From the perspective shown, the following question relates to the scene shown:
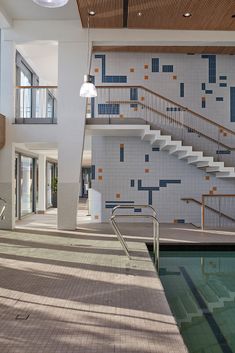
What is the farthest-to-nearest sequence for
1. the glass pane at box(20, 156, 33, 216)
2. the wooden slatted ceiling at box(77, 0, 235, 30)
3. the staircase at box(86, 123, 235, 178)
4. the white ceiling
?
the glass pane at box(20, 156, 33, 216), the staircase at box(86, 123, 235, 178), the white ceiling, the wooden slatted ceiling at box(77, 0, 235, 30)

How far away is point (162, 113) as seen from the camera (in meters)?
11.3

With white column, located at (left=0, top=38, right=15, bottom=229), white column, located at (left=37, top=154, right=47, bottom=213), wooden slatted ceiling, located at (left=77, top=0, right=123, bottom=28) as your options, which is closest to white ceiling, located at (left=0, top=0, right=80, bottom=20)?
wooden slatted ceiling, located at (left=77, top=0, right=123, bottom=28)

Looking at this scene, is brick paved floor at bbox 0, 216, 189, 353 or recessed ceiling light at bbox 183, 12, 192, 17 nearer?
brick paved floor at bbox 0, 216, 189, 353

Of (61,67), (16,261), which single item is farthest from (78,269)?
(61,67)

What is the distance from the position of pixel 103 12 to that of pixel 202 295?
632 cm

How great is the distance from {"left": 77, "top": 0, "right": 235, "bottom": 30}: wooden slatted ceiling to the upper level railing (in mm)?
2606

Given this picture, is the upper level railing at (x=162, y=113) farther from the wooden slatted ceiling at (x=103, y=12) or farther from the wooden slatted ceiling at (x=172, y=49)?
the wooden slatted ceiling at (x=103, y=12)

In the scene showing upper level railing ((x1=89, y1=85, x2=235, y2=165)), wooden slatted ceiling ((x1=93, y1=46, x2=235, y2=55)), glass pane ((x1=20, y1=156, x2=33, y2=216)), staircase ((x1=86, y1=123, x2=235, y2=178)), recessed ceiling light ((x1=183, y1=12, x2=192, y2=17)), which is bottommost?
glass pane ((x1=20, y1=156, x2=33, y2=216))

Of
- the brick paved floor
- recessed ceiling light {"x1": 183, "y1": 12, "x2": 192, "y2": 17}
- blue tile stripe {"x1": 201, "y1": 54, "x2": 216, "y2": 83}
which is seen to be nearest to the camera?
the brick paved floor

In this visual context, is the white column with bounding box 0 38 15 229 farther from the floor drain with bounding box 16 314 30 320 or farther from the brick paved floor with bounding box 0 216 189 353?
the floor drain with bounding box 16 314 30 320

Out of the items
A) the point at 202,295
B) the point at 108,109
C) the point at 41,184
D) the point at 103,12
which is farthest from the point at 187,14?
the point at 41,184

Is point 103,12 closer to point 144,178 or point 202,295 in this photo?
point 144,178

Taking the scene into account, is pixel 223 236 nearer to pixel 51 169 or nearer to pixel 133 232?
pixel 133 232

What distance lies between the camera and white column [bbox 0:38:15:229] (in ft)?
31.2
